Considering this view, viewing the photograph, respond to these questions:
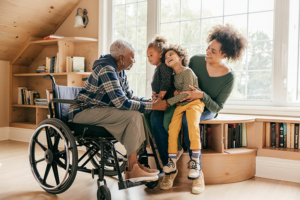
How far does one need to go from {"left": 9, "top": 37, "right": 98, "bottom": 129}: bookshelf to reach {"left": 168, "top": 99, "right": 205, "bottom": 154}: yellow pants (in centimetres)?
185

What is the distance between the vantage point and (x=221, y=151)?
7.93ft

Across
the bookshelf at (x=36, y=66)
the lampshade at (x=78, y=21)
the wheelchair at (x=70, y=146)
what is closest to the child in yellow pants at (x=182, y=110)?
the wheelchair at (x=70, y=146)

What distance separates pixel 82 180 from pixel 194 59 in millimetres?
1496

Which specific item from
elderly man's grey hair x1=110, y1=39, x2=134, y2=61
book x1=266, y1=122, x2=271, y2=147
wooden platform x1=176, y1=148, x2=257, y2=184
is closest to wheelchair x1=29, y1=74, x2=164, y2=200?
wooden platform x1=176, y1=148, x2=257, y2=184

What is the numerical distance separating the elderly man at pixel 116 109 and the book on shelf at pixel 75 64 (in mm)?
1684

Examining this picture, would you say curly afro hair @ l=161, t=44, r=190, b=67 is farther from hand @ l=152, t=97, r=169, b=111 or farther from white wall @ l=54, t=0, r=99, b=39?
white wall @ l=54, t=0, r=99, b=39

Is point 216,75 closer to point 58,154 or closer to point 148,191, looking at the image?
point 148,191

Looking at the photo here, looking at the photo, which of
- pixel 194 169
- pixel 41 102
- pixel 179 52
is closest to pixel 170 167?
pixel 194 169

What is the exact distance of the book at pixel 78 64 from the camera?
3680 mm

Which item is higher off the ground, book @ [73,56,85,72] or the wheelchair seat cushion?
book @ [73,56,85,72]

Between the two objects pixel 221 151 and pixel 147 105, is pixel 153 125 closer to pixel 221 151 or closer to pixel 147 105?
pixel 147 105

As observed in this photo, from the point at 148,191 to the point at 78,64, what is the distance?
2.17 m

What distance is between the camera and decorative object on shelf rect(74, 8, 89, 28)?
3.78m

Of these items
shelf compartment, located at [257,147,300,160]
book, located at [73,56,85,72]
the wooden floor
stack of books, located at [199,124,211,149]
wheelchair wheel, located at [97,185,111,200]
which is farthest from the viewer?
book, located at [73,56,85,72]
